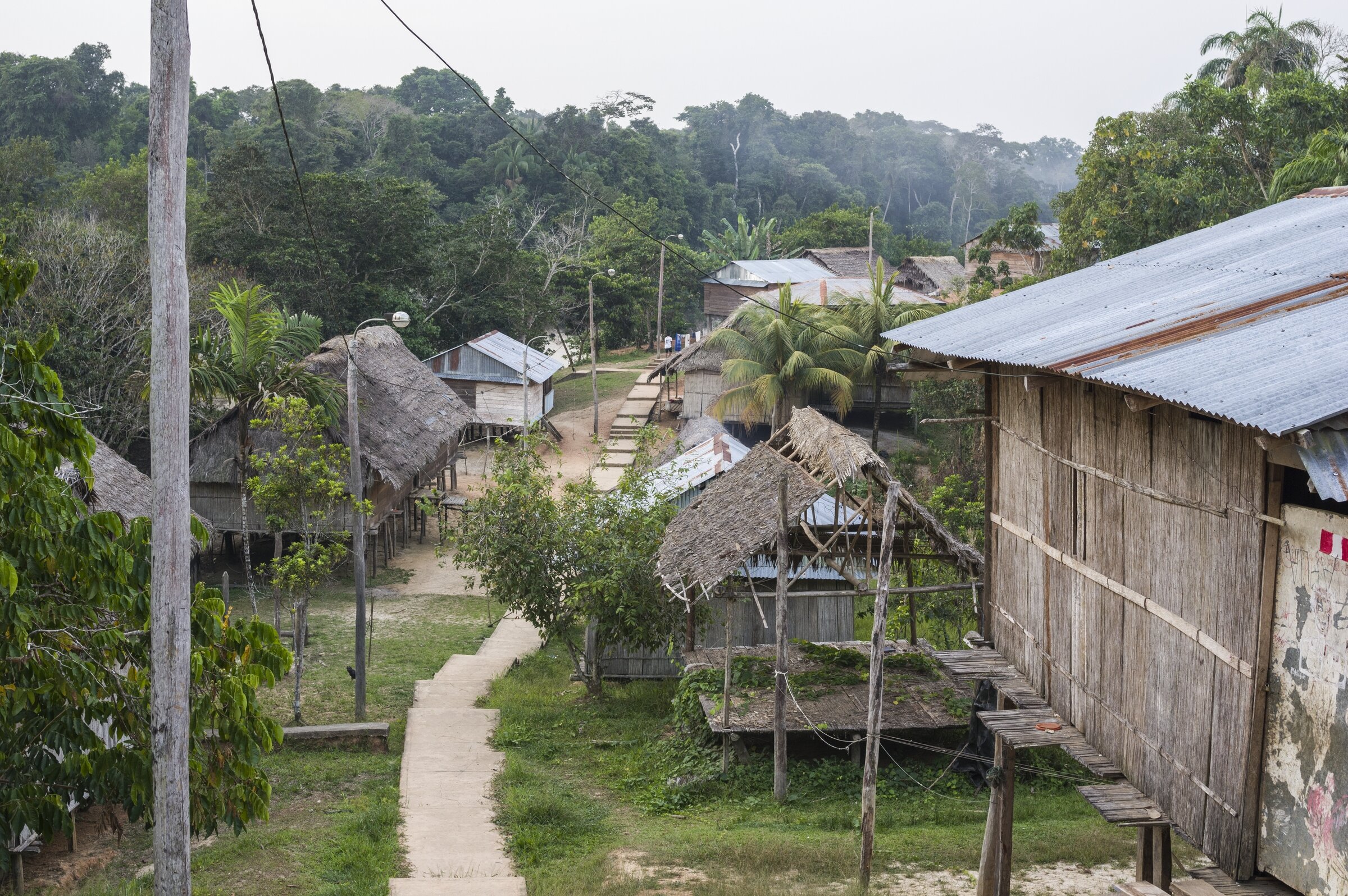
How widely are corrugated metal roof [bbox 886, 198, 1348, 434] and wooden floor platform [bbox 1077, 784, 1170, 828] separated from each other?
2.37 meters

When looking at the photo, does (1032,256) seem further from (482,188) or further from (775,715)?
(775,715)

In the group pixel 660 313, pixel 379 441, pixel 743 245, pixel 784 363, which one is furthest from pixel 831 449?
pixel 743 245

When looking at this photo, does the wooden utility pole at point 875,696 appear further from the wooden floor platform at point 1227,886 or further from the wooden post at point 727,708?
the wooden floor platform at point 1227,886

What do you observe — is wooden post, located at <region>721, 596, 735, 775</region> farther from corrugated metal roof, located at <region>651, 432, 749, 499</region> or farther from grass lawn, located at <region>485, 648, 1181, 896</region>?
corrugated metal roof, located at <region>651, 432, 749, 499</region>

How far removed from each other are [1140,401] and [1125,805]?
2269mm

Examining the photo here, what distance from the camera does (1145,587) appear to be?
250 inches

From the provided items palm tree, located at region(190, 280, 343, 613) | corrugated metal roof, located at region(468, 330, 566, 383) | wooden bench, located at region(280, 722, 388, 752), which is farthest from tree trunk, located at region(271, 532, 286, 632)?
corrugated metal roof, located at region(468, 330, 566, 383)

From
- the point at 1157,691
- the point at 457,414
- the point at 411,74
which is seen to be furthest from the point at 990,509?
the point at 411,74

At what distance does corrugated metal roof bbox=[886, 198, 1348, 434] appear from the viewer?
472 centimetres

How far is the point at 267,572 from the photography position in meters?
21.1

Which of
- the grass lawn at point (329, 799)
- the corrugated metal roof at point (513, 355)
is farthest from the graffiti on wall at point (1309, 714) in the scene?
the corrugated metal roof at point (513, 355)

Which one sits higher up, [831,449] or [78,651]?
[831,449]

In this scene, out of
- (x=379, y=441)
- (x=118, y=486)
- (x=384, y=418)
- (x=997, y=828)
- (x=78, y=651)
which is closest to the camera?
(x=78, y=651)

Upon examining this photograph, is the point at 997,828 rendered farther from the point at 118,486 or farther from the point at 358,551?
the point at 118,486
